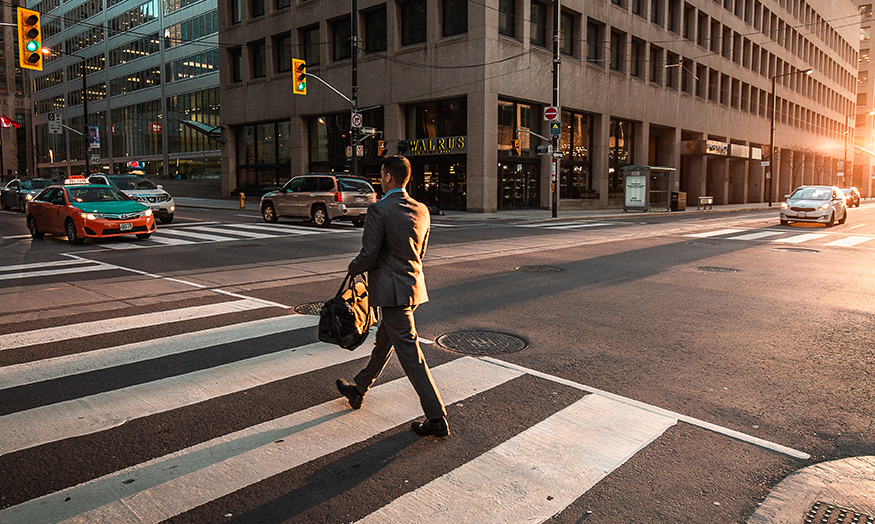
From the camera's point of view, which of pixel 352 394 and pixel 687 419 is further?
pixel 352 394

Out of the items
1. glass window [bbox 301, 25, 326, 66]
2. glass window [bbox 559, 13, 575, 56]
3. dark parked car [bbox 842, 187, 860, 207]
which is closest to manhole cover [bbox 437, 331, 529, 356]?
glass window [bbox 559, 13, 575, 56]

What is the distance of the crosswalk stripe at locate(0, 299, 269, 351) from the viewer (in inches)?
251

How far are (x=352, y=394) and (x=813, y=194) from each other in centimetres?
2528

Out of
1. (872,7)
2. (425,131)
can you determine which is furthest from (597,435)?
(872,7)

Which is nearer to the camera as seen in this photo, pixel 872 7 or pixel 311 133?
pixel 311 133

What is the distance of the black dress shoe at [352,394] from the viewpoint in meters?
4.45

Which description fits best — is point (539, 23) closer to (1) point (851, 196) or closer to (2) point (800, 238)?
(2) point (800, 238)

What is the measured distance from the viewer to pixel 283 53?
1634 inches

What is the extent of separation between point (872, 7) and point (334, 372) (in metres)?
116

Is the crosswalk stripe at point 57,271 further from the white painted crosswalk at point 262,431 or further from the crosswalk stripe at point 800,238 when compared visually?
the crosswalk stripe at point 800,238

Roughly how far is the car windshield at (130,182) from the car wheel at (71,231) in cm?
652

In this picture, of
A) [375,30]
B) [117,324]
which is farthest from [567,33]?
[117,324]

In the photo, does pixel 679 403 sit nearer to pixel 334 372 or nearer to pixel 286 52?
pixel 334 372

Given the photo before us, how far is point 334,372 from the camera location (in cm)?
532
